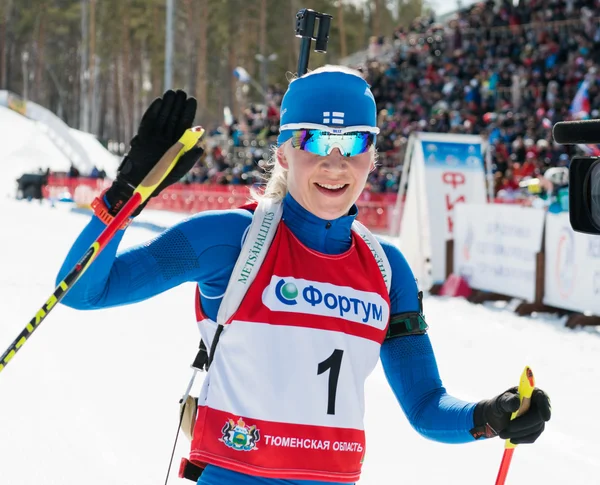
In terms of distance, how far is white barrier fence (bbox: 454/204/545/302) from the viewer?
11.4 meters

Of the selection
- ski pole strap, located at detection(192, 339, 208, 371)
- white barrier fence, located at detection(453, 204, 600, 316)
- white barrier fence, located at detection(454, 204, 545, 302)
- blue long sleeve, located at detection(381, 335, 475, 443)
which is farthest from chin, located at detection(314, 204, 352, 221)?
white barrier fence, located at detection(454, 204, 545, 302)

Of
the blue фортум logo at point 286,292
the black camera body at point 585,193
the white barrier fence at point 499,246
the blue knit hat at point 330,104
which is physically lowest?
the white barrier fence at point 499,246

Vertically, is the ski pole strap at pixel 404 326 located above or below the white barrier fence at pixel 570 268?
above

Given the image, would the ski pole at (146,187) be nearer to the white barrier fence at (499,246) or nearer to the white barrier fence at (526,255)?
the white barrier fence at (526,255)

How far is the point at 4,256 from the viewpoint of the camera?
1525 centimetres

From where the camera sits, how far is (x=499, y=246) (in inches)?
481

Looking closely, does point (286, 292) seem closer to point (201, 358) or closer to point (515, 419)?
point (201, 358)

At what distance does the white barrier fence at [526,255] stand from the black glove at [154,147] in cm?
797

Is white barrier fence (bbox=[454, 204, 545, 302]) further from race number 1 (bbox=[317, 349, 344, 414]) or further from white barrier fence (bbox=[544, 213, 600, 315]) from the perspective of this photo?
race number 1 (bbox=[317, 349, 344, 414])

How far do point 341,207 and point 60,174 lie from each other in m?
37.4

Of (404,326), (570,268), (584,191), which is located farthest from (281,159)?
(570,268)

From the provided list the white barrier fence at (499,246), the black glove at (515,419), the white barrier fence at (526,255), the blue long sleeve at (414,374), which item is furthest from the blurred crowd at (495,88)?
the black glove at (515,419)

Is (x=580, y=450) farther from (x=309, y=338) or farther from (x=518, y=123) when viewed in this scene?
(x=518, y=123)

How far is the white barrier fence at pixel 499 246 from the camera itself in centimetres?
1141
